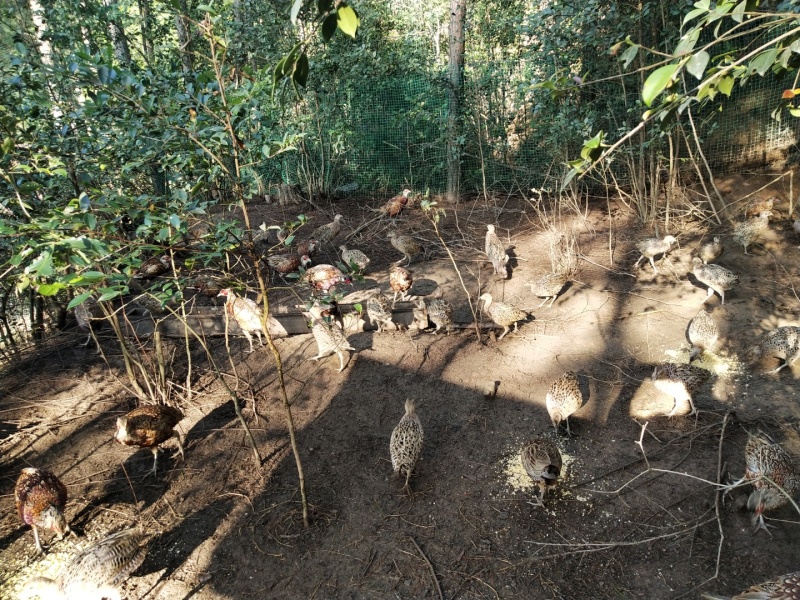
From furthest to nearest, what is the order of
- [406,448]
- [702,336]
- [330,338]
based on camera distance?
[330,338], [702,336], [406,448]

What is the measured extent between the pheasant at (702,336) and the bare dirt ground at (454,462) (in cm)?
21

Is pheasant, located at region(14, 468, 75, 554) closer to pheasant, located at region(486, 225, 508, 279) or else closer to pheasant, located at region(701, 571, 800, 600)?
pheasant, located at region(701, 571, 800, 600)

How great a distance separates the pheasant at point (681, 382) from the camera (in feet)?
15.3

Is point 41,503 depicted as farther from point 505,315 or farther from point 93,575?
point 505,315

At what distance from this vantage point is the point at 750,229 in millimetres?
7113

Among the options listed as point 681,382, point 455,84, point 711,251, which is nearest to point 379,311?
point 681,382

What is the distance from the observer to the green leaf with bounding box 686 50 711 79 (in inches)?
60.3

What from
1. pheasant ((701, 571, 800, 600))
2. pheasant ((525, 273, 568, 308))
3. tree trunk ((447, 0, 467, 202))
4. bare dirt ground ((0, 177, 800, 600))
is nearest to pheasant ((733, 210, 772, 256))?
bare dirt ground ((0, 177, 800, 600))

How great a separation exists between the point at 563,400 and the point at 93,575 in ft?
13.1

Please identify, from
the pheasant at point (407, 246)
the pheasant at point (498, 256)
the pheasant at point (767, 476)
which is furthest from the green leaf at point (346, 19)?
the pheasant at point (407, 246)

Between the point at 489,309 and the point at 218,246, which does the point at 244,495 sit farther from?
the point at 489,309

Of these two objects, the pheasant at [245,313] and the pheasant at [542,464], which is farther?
the pheasant at [245,313]

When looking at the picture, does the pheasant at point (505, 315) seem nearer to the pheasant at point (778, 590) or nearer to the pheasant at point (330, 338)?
the pheasant at point (330, 338)

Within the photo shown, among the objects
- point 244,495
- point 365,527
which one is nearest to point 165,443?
point 244,495
